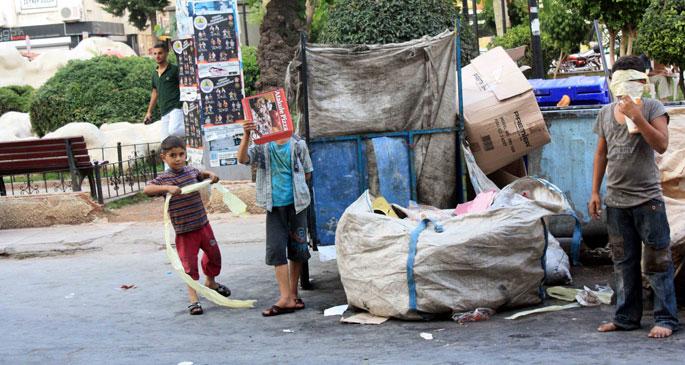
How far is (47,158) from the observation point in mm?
12242

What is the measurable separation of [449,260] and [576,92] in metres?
2.67

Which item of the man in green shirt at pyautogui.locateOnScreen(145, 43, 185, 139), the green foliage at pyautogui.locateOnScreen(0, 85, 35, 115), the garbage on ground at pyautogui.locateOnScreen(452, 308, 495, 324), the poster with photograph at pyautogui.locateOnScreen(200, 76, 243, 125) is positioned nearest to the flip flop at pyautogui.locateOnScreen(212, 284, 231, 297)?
the garbage on ground at pyautogui.locateOnScreen(452, 308, 495, 324)

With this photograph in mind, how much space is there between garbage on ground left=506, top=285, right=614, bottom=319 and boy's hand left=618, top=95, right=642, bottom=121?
156 cm

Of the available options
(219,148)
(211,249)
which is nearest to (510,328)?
(211,249)

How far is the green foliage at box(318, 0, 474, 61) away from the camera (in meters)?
11.5

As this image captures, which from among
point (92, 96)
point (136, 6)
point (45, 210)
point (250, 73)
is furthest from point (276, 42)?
point (136, 6)

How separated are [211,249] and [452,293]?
6.78 ft

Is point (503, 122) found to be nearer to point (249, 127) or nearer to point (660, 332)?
point (249, 127)

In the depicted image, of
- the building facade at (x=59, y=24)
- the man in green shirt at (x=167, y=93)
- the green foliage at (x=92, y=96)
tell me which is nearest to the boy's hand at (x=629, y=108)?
the man in green shirt at (x=167, y=93)

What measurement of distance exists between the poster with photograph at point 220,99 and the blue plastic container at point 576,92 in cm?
384

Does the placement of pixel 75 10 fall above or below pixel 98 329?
above

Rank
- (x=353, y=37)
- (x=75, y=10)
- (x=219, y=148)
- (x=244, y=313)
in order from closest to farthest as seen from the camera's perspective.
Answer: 1. (x=244, y=313)
2. (x=219, y=148)
3. (x=353, y=37)
4. (x=75, y=10)

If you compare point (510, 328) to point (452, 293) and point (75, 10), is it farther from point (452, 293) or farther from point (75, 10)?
point (75, 10)

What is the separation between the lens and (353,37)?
1159 cm
